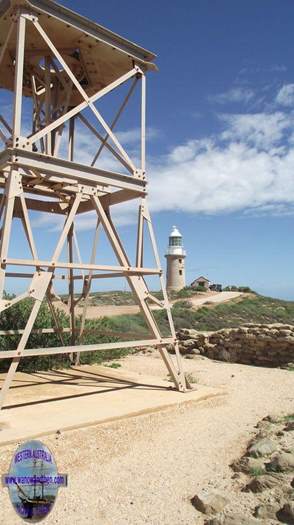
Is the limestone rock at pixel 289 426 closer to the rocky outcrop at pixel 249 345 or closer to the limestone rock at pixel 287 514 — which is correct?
the limestone rock at pixel 287 514

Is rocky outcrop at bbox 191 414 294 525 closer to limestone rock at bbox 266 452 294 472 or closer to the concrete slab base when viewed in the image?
limestone rock at bbox 266 452 294 472

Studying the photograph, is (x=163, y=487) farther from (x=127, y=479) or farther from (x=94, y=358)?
(x=94, y=358)

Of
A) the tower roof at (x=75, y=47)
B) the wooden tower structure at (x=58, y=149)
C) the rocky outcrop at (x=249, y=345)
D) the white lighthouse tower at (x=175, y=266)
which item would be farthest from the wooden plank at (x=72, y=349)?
the white lighthouse tower at (x=175, y=266)

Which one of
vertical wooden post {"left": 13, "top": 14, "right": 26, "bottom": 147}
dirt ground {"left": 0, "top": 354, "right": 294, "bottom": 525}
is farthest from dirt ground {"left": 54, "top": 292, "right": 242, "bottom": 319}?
vertical wooden post {"left": 13, "top": 14, "right": 26, "bottom": 147}

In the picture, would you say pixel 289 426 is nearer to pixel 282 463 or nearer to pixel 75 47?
pixel 282 463

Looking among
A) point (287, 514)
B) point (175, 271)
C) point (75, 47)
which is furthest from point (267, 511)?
point (175, 271)

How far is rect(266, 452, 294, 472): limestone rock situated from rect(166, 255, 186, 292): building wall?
50252 mm

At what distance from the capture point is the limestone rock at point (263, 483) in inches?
166

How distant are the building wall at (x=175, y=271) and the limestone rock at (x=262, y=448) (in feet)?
163

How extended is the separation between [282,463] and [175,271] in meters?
51.2

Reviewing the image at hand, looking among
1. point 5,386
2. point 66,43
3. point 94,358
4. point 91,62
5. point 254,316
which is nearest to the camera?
point 5,386

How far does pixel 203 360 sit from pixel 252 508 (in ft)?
31.1

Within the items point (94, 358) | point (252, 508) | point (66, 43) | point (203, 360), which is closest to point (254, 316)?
point (203, 360)

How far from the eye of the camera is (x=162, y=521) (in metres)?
3.80
